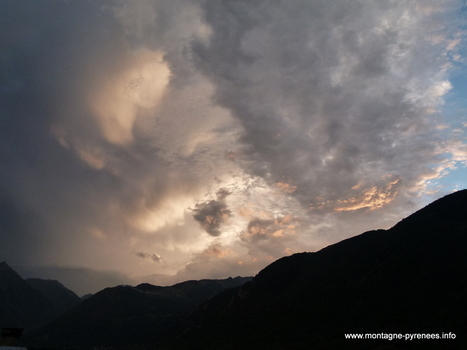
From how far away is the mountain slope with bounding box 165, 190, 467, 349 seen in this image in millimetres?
70000

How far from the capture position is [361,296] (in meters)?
91.8

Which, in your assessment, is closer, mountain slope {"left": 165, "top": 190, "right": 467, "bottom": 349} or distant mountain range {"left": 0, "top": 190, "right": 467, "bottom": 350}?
distant mountain range {"left": 0, "top": 190, "right": 467, "bottom": 350}

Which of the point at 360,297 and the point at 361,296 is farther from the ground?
the point at 361,296

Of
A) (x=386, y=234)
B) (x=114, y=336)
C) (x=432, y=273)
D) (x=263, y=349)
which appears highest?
(x=386, y=234)

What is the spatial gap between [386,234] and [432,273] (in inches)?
1626

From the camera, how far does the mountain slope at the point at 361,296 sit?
70000 mm

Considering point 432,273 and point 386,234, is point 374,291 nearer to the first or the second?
point 432,273

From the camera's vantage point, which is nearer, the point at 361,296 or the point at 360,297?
the point at 360,297

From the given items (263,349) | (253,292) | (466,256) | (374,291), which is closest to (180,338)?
(253,292)

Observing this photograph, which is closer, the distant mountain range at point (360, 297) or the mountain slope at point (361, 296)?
the distant mountain range at point (360, 297)

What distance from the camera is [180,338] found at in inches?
5162

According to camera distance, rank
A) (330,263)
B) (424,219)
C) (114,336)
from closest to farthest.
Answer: (424,219) < (330,263) < (114,336)

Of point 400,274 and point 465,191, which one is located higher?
point 465,191

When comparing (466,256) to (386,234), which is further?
(386,234)
